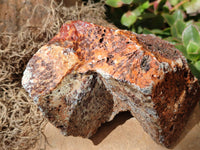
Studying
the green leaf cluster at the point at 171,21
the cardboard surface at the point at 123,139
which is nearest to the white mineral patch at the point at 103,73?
the cardboard surface at the point at 123,139

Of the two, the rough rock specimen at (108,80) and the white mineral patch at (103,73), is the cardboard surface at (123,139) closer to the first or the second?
the rough rock specimen at (108,80)

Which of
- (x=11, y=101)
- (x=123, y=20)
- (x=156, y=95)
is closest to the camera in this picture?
(x=156, y=95)

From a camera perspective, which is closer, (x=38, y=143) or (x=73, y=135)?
(x=73, y=135)

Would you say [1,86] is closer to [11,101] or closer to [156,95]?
[11,101]

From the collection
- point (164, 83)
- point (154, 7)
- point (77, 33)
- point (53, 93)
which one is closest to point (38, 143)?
point (53, 93)

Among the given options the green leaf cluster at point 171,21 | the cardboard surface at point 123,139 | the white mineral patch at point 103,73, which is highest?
the white mineral patch at point 103,73

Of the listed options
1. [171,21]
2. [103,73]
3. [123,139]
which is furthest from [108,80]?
[171,21]
